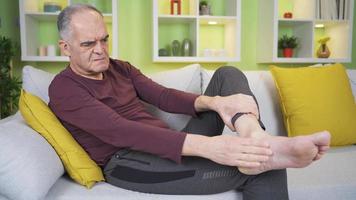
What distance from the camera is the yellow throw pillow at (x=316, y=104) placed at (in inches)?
67.0

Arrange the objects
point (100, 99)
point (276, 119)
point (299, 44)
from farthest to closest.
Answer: point (299, 44) → point (276, 119) → point (100, 99)

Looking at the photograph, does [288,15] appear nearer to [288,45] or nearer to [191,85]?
[288,45]

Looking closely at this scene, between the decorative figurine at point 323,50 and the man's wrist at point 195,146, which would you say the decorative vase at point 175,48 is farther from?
the man's wrist at point 195,146

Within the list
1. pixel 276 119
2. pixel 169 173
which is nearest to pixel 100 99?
pixel 169 173

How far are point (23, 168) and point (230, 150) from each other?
60 centimetres

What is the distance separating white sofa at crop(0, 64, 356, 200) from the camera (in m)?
0.99

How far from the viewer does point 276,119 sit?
6.02 feet

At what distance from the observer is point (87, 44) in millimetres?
1269

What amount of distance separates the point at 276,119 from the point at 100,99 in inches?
39.4

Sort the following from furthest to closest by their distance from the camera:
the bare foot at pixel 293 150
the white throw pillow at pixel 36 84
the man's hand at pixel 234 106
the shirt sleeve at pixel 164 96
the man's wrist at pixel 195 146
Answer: the white throw pillow at pixel 36 84, the shirt sleeve at pixel 164 96, the man's hand at pixel 234 106, the man's wrist at pixel 195 146, the bare foot at pixel 293 150

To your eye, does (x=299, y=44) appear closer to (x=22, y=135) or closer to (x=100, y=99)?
(x=100, y=99)

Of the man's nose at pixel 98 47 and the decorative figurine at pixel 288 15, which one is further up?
the decorative figurine at pixel 288 15

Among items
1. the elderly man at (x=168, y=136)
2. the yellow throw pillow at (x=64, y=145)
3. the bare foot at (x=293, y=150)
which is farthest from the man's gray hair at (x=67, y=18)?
the bare foot at (x=293, y=150)

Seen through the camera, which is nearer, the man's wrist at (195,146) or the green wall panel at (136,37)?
the man's wrist at (195,146)
